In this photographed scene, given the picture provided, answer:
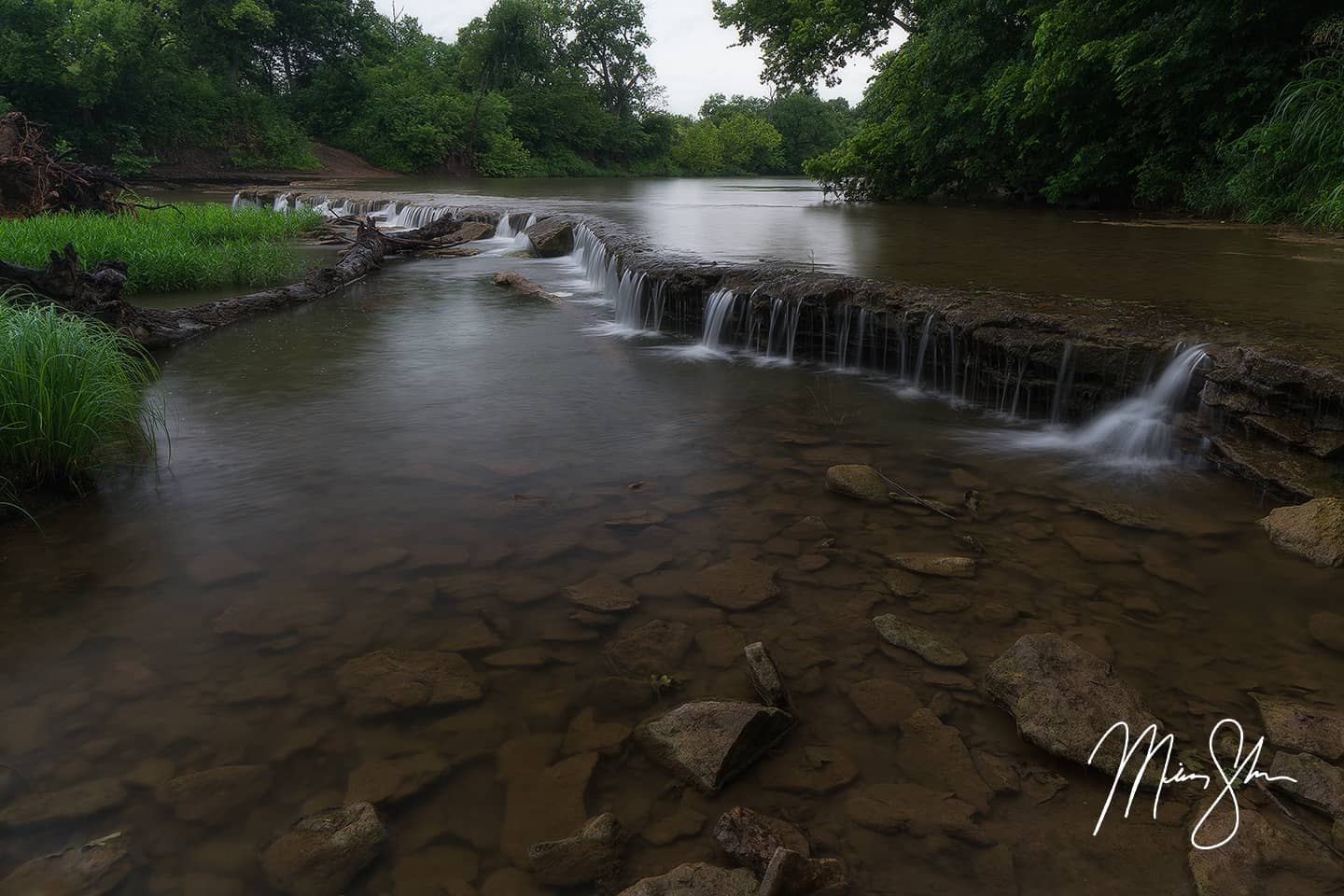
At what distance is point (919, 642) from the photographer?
3047 mm

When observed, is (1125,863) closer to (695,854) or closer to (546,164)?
(695,854)

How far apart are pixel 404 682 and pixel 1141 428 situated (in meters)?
4.92

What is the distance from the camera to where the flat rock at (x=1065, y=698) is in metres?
2.45

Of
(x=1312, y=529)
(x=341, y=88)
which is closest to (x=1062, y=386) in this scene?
(x=1312, y=529)

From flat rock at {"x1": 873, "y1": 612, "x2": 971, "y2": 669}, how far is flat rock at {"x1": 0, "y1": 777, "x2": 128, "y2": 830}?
273cm

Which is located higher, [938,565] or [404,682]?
[938,565]

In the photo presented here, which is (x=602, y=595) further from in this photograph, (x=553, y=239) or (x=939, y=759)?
(x=553, y=239)

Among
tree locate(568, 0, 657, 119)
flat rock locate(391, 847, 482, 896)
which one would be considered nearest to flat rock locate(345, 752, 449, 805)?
flat rock locate(391, 847, 482, 896)

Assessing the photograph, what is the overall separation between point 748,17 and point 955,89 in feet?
30.6

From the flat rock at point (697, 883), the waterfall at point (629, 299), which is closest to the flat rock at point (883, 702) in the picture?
the flat rock at point (697, 883)

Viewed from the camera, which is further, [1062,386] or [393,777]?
[1062,386]

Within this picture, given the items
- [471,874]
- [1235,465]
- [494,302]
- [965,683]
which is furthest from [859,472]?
[494,302]

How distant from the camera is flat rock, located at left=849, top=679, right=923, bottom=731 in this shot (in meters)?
2.67

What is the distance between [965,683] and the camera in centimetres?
283
